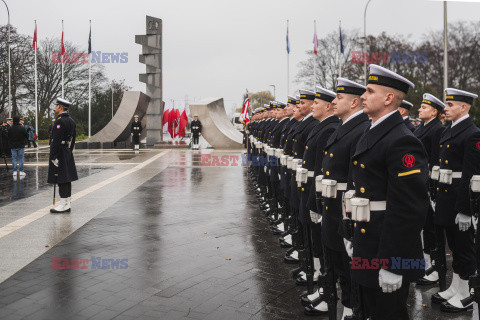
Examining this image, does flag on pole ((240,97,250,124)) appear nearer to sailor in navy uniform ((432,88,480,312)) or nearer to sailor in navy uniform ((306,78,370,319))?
sailor in navy uniform ((432,88,480,312))

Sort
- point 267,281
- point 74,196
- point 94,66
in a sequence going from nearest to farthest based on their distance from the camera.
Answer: point 267,281
point 74,196
point 94,66

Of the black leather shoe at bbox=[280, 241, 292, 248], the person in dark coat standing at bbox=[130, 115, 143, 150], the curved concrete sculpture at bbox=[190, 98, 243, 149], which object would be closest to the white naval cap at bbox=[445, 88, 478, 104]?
the black leather shoe at bbox=[280, 241, 292, 248]

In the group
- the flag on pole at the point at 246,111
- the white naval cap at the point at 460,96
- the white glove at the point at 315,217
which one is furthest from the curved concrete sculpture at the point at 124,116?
the white glove at the point at 315,217

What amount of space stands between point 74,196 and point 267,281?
7.20 metres

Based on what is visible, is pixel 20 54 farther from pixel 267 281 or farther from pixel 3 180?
pixel 267 281

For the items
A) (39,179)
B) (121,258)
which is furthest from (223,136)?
(121,258)

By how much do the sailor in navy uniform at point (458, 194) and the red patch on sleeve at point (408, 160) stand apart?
1824mm

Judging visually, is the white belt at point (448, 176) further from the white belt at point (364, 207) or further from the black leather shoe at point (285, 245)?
the black leather shoe at point (285, 245)

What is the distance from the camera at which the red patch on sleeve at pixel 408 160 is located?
9.65ft

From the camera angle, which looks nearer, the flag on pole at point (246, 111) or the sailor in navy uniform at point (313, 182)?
the sailor in navy uniform at point (313, 182)

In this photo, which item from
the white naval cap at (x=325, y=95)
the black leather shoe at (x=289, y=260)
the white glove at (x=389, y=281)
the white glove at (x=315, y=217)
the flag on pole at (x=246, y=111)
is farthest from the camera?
the flag on pole at (x=246, y=111)

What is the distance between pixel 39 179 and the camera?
1447 cm

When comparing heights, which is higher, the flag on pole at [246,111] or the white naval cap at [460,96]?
the flag on pole at [246,111]

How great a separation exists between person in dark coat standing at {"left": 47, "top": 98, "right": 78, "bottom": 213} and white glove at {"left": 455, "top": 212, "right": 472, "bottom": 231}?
6985mm
